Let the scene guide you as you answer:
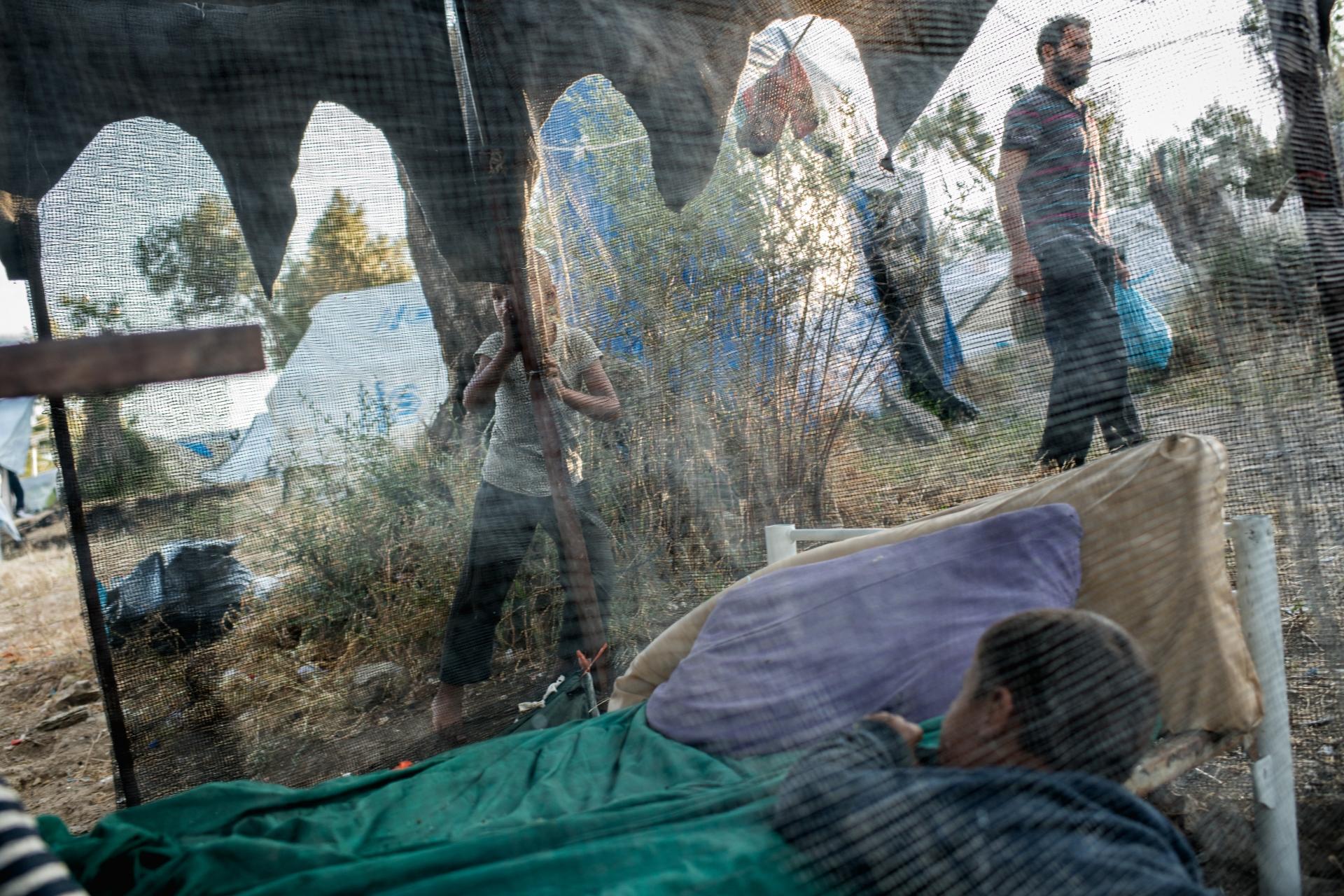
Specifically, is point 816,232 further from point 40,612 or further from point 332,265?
point 40,612

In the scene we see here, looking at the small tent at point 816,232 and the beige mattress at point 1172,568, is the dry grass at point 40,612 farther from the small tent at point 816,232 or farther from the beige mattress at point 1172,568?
the beige mattress at point 1172,568

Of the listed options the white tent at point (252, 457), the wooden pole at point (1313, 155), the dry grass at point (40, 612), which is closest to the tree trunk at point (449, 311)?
the white tent at point (252, 457)

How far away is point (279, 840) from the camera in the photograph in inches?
45.7

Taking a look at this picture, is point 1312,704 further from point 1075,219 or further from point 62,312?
point 62,312

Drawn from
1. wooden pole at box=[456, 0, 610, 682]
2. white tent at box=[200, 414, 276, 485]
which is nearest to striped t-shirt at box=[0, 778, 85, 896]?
white tent at box=[200, 414, 276, 485]

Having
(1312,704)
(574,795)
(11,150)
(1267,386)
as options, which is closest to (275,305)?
(11,150)

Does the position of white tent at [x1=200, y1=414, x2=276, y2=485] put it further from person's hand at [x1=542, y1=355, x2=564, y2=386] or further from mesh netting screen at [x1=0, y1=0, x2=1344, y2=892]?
person's hand at [x1=542, y1=355, x2=564, y2=386]

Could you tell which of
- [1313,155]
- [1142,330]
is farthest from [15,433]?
[1313,155]

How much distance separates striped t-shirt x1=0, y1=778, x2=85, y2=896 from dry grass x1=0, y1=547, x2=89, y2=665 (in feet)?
8.18

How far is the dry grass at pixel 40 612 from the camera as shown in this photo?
137 inches

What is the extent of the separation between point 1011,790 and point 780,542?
2.75 ft

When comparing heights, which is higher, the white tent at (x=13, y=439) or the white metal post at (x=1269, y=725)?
the white tent at (x=13, y=439)

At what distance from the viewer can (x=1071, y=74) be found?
1.31 m

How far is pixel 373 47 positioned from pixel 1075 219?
4.35ft
